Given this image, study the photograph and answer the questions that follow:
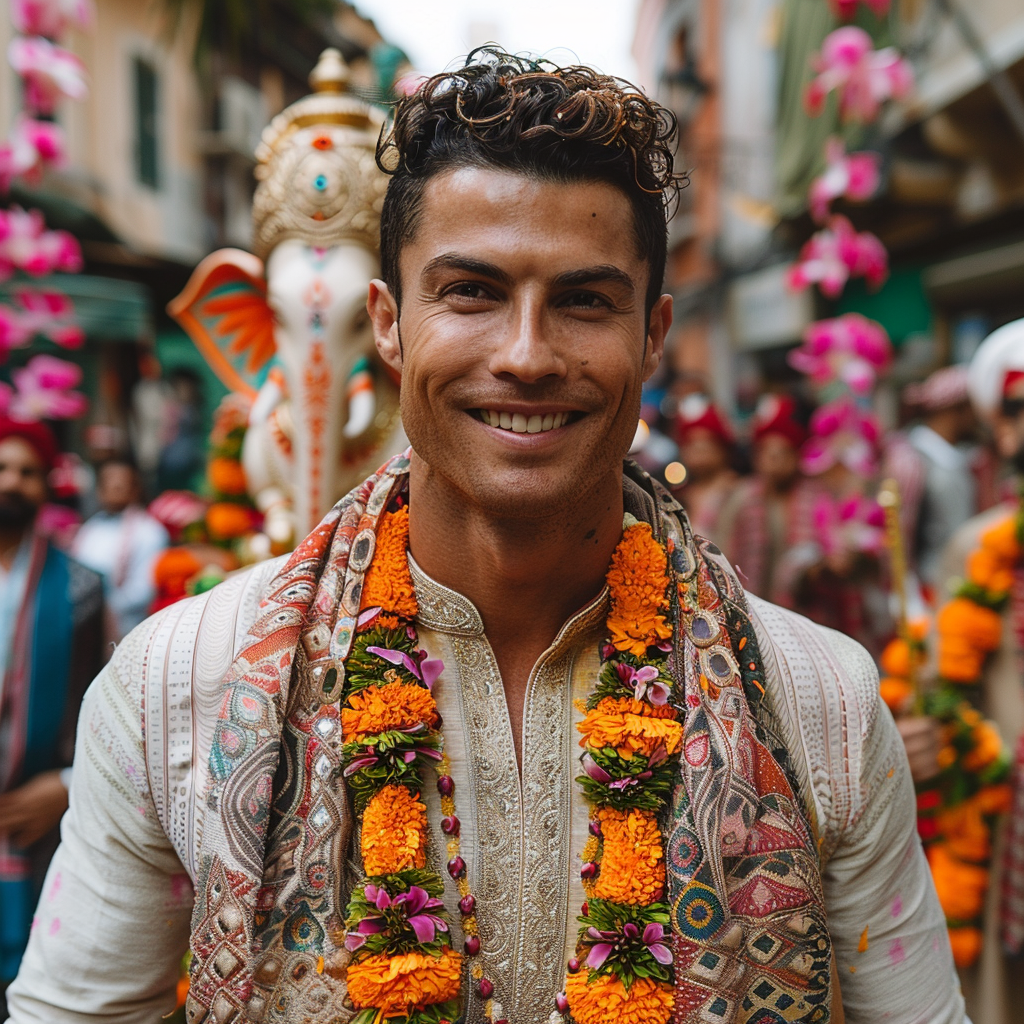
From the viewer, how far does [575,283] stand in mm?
1567

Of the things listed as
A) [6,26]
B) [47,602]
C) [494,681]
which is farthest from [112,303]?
[494,681]

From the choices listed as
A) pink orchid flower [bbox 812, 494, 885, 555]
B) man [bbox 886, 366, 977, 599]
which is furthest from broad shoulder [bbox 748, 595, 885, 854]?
man [bbox 886, 366, 977, 599]

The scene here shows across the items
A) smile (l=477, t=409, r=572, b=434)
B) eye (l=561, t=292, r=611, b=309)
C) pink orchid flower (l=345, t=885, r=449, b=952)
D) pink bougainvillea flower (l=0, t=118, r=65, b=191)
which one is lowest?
pink orchid flower (l=345, t=885, r=449, b=952)

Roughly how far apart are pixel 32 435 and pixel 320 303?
2012 millimetres

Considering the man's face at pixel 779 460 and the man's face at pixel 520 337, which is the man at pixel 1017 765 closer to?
the man's face at pixel 520 337

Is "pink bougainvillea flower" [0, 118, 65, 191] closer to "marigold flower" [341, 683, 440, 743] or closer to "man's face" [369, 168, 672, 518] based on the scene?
"man's face" [369, 168, 672, 518]

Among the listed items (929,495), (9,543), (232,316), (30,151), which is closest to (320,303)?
(232,316)

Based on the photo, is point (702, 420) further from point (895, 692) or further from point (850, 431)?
point (895, 692)

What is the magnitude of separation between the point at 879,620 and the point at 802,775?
366 cm

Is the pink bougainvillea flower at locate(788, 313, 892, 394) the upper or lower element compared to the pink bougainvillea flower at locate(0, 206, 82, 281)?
lower

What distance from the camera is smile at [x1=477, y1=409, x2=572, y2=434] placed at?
5.13 ft

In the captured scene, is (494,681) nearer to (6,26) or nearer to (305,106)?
(305,106)

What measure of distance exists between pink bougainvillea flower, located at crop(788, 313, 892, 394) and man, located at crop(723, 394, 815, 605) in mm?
965

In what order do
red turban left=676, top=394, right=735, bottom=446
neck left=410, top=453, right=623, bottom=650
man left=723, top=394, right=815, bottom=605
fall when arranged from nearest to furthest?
neck left=410, top=453, right=623, bottom=650 < man left=723, top=394, right=815, bottom=605 < red turban left=676, top=394, right=735, bottom=446
